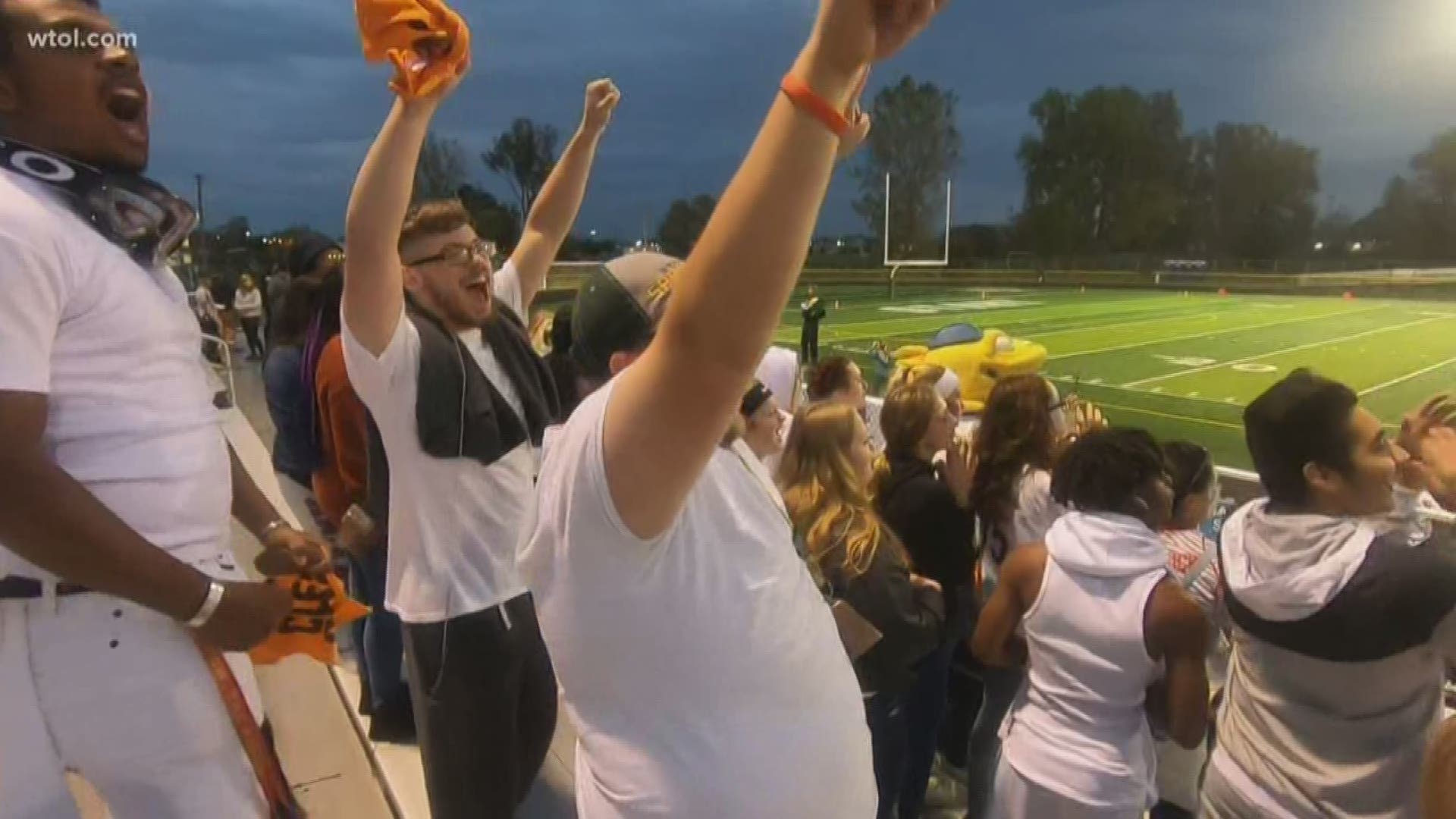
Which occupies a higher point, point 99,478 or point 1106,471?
point 99,478

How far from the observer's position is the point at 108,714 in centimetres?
124

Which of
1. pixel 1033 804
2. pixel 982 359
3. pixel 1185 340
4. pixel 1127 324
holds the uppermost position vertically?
pixel 982 359

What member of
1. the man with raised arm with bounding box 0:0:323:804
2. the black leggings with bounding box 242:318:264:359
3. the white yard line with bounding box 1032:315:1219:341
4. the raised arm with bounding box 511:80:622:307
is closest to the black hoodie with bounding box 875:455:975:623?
the raised arm with bounding box 511:80:622:307

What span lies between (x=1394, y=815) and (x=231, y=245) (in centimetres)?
2073

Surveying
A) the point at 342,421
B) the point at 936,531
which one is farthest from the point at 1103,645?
the point at 342,421

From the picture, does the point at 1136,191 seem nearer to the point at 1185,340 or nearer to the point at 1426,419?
the point at 1426,419

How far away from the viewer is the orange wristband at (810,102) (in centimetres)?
76

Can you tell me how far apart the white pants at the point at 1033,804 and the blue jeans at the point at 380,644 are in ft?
6.73

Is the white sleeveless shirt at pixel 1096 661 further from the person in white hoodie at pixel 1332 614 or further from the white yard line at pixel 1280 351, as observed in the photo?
the white yard line at pixel 1280 351

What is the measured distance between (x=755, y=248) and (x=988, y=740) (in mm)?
2423

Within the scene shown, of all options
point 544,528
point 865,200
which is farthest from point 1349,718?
point 865,200

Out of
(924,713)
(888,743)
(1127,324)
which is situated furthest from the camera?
(1127,324)

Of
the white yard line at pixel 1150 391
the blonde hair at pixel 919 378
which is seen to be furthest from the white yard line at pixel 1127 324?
the blonde hair at pixel 919 378

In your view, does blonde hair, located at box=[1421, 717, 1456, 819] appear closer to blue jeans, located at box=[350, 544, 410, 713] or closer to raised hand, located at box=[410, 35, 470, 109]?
raised hand, located at box=[410, 35, 470, 109]
